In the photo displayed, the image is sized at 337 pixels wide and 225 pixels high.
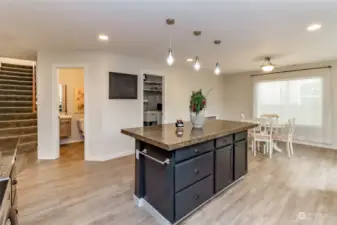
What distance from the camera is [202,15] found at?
8.18 ft

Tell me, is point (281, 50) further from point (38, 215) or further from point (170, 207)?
point (38, 215)

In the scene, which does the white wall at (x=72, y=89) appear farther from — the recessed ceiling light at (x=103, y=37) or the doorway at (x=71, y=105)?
the recessed ceiling light at (x=103, y=37)

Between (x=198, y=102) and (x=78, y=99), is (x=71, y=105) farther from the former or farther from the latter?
(x=198, y=102)

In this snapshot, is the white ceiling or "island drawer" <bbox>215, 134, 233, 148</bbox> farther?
"island drawer" <bbox>215, 134, 233, 148</bbox>

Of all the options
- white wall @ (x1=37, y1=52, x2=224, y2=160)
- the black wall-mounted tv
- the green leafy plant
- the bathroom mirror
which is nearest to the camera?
the green leafy plant

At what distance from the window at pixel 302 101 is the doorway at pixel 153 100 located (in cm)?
338

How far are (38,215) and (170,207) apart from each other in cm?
151

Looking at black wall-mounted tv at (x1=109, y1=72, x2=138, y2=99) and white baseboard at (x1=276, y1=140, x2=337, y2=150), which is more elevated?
black wall-mounted tv at (x1=109, y1=72, x2=138, y2=99)

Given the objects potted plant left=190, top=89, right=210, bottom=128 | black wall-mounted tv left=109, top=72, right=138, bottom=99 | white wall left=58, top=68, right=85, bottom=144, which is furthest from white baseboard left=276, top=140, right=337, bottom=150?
white wall left=58, top=68, right=85, bottom=144

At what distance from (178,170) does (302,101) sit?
5406 millimetres

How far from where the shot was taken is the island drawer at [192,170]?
2067 mm

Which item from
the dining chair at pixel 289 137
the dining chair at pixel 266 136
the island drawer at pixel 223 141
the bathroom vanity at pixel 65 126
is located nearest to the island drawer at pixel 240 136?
the island drawer at pixel 223 141

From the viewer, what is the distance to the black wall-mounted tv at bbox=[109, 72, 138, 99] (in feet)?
14.7

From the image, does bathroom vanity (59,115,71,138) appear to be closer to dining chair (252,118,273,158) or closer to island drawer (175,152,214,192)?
island drawer (175,152,214,192)
